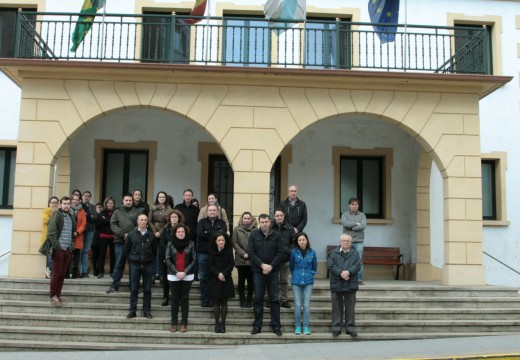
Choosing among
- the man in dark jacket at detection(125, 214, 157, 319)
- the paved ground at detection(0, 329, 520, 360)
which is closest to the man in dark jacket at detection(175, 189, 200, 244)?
the man in dark jacket at detection(125, 214, 157, 319)

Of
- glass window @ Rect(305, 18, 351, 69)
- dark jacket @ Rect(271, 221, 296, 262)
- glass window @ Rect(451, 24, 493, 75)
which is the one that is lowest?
dark jacket @ Rect(271, 221, 296, 262)

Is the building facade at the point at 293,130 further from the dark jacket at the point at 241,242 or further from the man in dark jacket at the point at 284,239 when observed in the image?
the man in dark jacket at the point at 284,239

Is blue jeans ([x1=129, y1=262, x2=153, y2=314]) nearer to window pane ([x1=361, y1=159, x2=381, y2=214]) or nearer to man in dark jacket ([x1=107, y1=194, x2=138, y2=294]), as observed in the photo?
man in dark jacket ([x1=107, y1=194, x2=138, y2=294])

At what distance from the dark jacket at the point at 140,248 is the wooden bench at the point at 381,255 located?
18.4ft

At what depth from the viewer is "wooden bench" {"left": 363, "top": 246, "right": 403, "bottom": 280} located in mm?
14258

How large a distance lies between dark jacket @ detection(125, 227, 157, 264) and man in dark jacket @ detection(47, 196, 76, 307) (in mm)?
1179

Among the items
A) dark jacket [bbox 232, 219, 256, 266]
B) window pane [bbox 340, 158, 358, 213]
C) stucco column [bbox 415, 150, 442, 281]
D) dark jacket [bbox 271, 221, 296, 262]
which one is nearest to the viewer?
dark jacket [bbox 271, 221, 296, 262]

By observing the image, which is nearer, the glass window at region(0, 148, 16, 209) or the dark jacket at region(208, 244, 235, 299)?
the dark jacket at region(208, 244, 235, 299)

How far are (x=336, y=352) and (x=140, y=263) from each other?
3.60 metres

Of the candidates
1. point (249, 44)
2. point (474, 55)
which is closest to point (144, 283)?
point (249, 44)

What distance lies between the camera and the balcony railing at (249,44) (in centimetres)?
1191

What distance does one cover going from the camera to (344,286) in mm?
9672

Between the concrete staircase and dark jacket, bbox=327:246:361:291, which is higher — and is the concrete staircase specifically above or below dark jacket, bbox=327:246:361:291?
below

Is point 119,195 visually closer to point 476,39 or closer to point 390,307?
point 390,307
